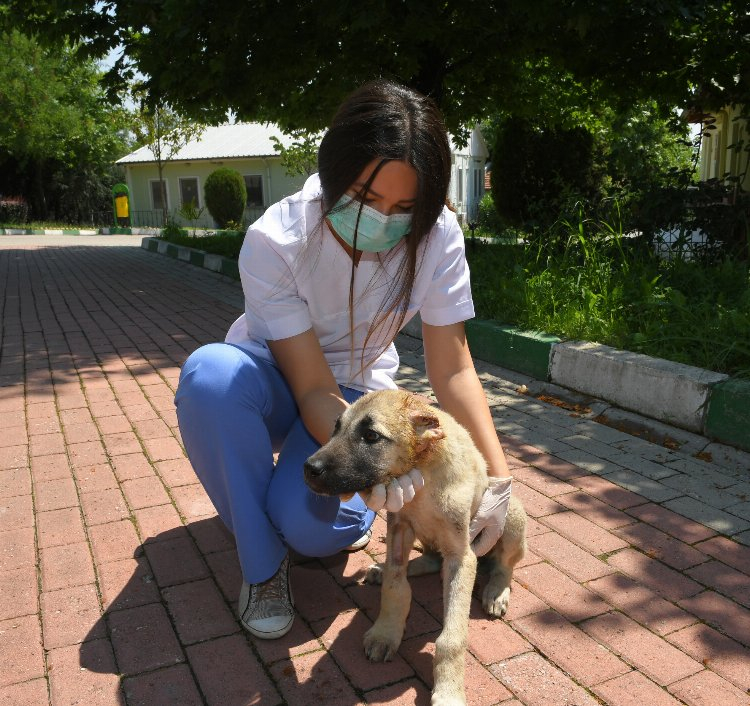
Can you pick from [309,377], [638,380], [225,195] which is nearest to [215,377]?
[309,377]

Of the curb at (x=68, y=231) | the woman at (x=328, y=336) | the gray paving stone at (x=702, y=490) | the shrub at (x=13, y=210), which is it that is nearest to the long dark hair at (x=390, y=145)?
the woman at (x=328, y=336)

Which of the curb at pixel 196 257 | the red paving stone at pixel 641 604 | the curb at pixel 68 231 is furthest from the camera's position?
the curb at pixel 68 231

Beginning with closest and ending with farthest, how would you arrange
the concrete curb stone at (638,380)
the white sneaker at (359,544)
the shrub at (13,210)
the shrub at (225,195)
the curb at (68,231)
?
the white sneaker at (359,544)
the concrete curb stone at (638,380)
the shrub at (225,195)
the curb at (68,231)
the shrub at (13,210)

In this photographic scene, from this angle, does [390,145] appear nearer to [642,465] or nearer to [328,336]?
[328,336]

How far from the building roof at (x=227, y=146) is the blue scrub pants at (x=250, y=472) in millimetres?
31021

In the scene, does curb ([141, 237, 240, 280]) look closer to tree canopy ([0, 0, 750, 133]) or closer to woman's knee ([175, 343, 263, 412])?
tree canopy ([0, 0, 750, 133])

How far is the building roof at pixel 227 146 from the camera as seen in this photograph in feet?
109

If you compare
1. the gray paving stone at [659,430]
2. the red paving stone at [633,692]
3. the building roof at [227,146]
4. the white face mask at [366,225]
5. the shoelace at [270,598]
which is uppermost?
the building roof at [227,146]

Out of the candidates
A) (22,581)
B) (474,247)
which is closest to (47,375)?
(22,581)

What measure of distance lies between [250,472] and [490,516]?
917 millimetres

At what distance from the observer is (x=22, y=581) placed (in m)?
3.03

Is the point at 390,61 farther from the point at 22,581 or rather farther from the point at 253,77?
the point at 22,581

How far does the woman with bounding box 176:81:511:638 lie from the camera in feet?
8.55

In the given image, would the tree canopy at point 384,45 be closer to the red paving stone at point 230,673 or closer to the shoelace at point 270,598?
the shoelace at point 270,598
